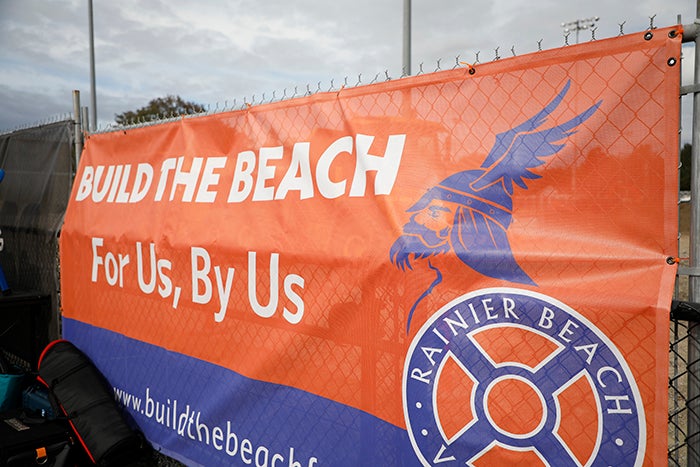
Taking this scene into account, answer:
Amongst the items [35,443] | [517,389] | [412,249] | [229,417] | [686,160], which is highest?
[686,160]

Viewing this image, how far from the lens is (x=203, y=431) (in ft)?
10.4

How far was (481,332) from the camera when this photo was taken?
2061 millimetres

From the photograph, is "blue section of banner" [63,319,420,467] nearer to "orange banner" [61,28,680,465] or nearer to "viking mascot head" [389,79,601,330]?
"orange banner" [61,28,680,465]

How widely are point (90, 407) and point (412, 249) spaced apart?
107 inches

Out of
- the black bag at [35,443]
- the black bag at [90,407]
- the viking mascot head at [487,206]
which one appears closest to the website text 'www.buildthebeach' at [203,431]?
the black bag at [90,407]

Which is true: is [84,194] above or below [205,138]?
below

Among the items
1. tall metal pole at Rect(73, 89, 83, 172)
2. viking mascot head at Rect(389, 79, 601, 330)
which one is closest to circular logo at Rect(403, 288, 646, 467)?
viking mascot head at Rect(389, 79, 601, 330)

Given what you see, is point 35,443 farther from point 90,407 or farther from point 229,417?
point 229,417

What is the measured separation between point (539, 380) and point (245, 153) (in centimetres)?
199

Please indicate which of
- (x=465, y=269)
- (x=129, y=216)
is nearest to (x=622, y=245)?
(x=465, y=269)

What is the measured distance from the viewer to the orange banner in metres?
1.78

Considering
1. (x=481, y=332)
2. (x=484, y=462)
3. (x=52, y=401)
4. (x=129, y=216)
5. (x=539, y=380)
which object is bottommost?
(x=52, y=401)

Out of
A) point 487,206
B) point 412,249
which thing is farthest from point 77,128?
point 487,206

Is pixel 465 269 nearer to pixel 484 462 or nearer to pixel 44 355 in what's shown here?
pixel 484 462
